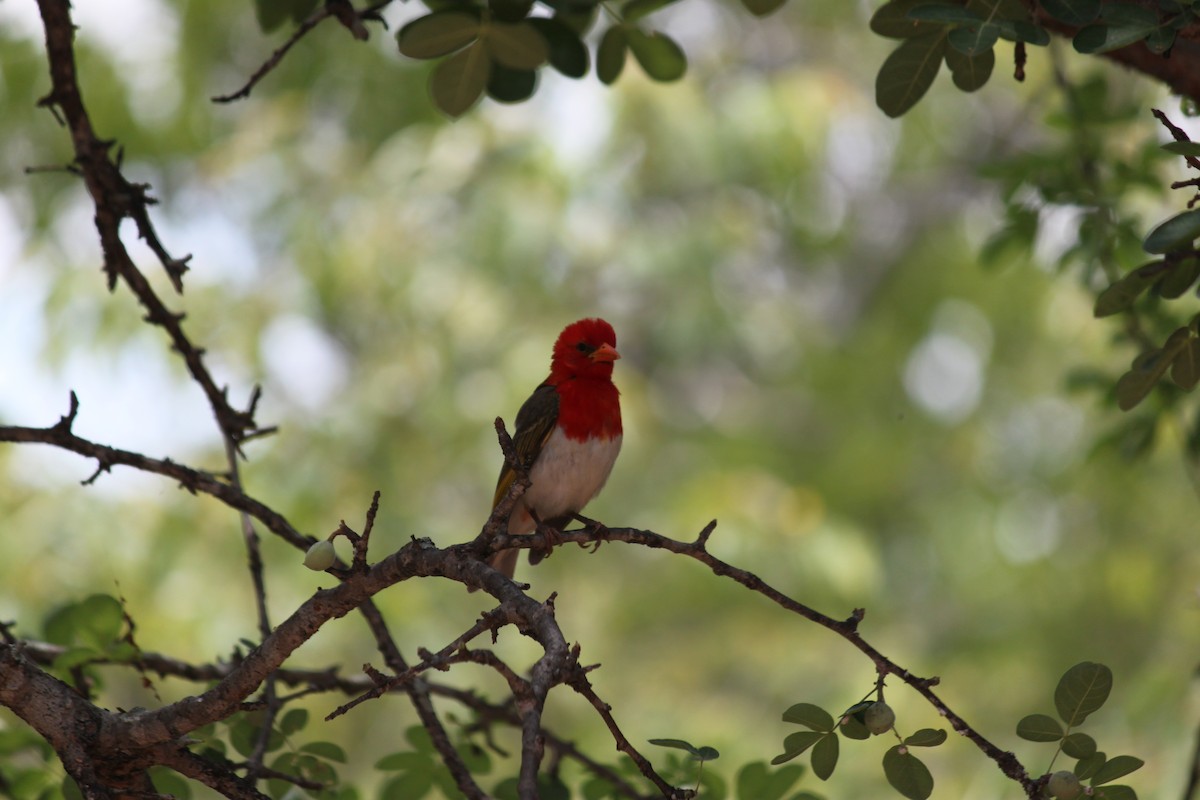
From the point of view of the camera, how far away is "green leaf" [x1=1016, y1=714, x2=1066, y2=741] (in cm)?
207

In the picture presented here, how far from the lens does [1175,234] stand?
2088 mm

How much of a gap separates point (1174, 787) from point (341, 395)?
21.8ft

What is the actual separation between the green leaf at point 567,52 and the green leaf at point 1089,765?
215 centimetres

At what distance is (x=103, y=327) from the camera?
8695 millimetres

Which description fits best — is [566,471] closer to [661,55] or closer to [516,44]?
[661,55]

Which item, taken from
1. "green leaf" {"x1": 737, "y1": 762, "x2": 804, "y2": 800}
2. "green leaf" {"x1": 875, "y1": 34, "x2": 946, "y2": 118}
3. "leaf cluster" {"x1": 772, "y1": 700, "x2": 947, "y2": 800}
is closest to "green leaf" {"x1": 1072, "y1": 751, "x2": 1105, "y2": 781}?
"leaf cluster" {"x1": 772, "y1": 700, "x2": 947, "y2": 800}

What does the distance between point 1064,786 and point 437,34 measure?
1.99 m

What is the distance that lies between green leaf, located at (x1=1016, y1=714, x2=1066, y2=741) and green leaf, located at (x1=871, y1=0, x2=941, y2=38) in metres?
1.40

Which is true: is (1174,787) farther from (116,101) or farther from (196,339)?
(116,101)

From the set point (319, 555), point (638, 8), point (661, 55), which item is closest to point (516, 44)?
point (638, 8)

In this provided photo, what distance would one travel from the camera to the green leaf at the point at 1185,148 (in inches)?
74.2

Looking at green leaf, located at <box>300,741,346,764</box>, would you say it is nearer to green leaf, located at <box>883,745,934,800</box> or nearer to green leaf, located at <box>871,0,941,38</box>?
green leaf, located at <box>883,745,934,800</box>

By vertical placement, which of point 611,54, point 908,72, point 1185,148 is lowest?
point 1185,148

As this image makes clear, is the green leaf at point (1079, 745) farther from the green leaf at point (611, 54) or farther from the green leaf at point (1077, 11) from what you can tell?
the green leaf at point (611, 54)
